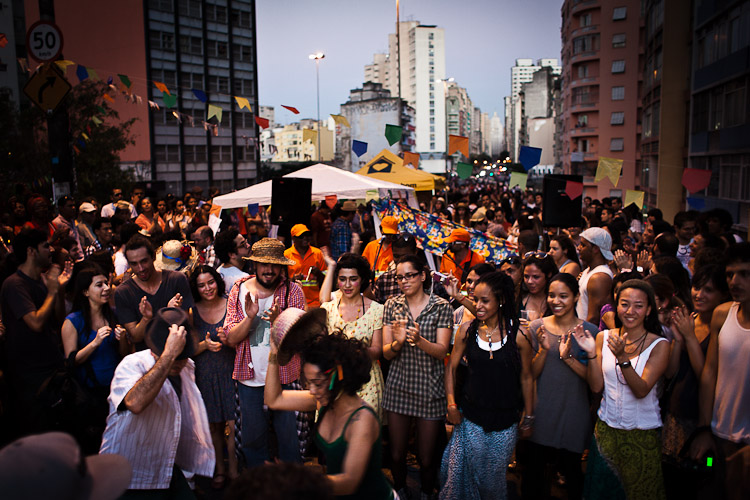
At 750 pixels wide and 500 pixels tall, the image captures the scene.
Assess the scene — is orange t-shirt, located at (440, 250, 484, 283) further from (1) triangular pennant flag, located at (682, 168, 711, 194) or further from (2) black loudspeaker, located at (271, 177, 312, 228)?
(1) triangular pennant flag, located at (682, 168, 711, 194)

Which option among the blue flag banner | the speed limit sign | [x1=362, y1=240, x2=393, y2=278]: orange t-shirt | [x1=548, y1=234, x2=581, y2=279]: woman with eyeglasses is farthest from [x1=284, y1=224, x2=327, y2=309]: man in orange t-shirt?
the speed limit sign

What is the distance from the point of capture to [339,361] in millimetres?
3031

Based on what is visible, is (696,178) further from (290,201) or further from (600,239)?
(290,201)

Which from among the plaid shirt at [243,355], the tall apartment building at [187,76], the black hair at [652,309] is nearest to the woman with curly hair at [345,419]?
the plaid shirt at [243,355]

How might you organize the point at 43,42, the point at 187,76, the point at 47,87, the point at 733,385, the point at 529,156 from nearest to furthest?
1. the point at 733,385
2. the point at 43,42
3. the point at 47,87
4. the point at 529,156
5. the point at 187,76

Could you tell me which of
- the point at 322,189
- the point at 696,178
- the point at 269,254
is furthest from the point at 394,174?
the point at 269,254

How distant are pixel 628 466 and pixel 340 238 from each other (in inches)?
296

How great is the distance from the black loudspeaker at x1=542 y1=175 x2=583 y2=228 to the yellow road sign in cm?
759

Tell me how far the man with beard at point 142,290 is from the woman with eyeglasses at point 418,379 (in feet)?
5.69

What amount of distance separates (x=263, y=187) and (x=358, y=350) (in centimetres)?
886

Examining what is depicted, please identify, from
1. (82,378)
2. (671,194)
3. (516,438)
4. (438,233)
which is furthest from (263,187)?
(671,194)

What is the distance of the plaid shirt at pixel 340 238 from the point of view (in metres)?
10.8

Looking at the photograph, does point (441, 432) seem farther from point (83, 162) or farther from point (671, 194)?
point (671, 194)

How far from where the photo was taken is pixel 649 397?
154 inches
